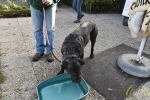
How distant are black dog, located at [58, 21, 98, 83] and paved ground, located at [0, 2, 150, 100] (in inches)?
24.2

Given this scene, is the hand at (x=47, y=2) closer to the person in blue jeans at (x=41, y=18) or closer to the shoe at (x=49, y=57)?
the person in blue jeans at (x=41, y=18)

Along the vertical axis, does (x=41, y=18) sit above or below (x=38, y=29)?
above

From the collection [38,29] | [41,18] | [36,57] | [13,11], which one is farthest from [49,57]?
[13,11]

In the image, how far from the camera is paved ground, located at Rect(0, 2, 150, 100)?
9.32 ft

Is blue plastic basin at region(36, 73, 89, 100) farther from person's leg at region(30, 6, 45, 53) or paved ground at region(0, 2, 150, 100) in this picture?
person's leg at region(30, 6, 45, 53)

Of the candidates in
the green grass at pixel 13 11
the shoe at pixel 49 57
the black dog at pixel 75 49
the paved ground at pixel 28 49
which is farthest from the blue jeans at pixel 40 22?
the green grass at pixel 13 11

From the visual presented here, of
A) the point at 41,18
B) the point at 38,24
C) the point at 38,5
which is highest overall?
the point at 38,5

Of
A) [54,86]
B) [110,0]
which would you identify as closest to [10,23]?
[54,86]

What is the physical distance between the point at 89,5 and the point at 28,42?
515 centimetres

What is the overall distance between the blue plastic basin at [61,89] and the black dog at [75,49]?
0.23 metres

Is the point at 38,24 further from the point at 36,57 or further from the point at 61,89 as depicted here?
the point at 61,89

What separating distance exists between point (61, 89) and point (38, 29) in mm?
1579

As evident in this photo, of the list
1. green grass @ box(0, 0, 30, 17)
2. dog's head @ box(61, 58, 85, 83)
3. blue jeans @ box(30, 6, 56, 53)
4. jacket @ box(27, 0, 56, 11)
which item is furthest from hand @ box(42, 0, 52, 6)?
green grass @ box(0, 0, 30, 17)

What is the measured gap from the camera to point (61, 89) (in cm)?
272
